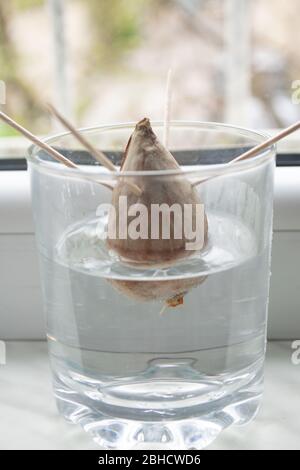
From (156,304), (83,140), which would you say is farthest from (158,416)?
(83,140)

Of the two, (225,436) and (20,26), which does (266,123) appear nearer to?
(20,26)

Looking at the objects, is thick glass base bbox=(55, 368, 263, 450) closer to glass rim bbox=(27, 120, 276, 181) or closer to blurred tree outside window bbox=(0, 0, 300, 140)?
glass rim bbox=(27, 120, 276, 181)

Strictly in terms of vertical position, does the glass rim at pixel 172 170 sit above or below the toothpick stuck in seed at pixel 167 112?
below

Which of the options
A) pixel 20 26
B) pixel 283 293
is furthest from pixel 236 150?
pixel 20 26

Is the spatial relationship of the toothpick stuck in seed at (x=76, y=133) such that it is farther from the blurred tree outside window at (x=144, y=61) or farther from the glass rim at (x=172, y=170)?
the blurred tree outside window at (x=144, y=61)

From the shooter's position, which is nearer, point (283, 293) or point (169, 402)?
point (169, 402)

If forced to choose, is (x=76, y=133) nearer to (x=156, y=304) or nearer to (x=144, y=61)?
(x=156, y=304)

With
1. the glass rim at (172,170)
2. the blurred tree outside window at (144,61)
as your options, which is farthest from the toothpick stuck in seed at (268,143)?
the blurred tree outside window at (144,61)

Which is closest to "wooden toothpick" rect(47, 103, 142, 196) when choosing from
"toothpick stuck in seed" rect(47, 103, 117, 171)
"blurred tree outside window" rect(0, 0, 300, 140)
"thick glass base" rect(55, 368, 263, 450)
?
"toothpick stuck in seed" rect(47, 103, 117, 171)
